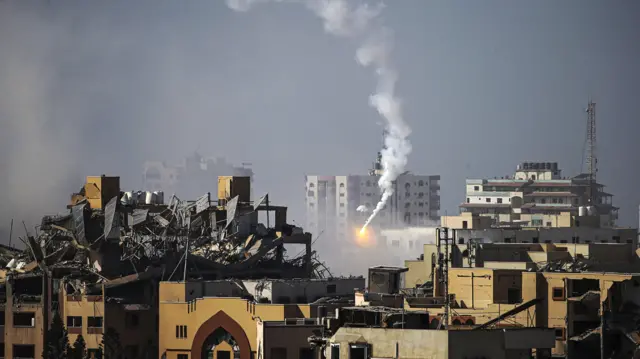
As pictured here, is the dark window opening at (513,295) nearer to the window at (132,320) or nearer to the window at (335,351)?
the window at (132,320)

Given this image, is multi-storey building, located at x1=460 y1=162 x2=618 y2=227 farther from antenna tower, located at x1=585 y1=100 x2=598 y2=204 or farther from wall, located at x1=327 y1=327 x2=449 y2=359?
wall, located at x1=327 y1=327 x2=449 y2=359

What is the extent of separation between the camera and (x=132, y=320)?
Result: 74.5m

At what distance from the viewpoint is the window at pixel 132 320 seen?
7438cm

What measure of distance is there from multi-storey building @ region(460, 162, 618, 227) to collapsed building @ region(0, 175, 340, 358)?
187 feet

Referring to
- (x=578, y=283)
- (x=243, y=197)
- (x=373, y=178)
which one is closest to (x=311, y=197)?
(x=373, y=178)

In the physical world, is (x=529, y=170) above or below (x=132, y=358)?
above

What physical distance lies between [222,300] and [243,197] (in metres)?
21.8

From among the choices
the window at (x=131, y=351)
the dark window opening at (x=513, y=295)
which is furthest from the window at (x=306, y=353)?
the window at (x=131, y=351)

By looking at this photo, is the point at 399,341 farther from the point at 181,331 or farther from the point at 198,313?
the point at 181,331

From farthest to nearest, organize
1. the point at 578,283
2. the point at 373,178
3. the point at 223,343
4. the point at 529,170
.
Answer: the point at 373,178, the point at 529,170, the point at 223,343, the point at 578,283

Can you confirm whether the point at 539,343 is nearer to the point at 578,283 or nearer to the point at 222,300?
the point at 578,283

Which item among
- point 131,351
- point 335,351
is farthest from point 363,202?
point 335,351

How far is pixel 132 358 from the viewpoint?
73875mm

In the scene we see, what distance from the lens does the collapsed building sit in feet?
Answer: 244
